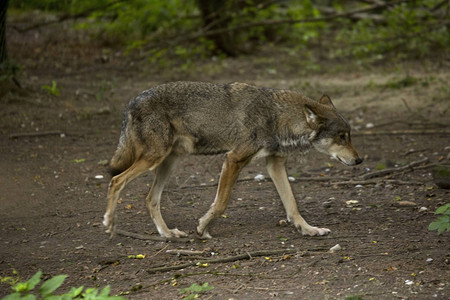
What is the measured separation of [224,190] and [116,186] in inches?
40.5

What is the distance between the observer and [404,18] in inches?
530


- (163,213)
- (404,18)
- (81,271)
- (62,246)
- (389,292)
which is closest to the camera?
(389,292)

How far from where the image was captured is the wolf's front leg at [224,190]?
20.2 feet

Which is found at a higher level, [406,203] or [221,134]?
[221,134]

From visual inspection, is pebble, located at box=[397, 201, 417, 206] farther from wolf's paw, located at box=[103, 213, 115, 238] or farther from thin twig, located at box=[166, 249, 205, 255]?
wolf's paw, located at box=[103, 213, 115, 238]

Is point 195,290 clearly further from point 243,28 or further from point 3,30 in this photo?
point 243,28

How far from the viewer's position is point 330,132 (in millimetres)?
6348

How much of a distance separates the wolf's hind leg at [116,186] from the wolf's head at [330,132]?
5.40ft

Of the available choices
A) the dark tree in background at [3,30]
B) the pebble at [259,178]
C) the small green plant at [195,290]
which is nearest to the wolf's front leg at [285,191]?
the pebble at [259,178]

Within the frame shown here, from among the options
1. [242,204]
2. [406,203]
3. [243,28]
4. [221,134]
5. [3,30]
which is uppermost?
[3,30]

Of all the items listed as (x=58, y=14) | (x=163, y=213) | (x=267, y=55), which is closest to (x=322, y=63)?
(x=267, y=55)

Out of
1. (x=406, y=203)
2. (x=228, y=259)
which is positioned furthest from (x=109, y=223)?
(x=406, y=203)

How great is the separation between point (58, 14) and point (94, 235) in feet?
25.4

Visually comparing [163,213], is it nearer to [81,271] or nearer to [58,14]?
[81,271]
